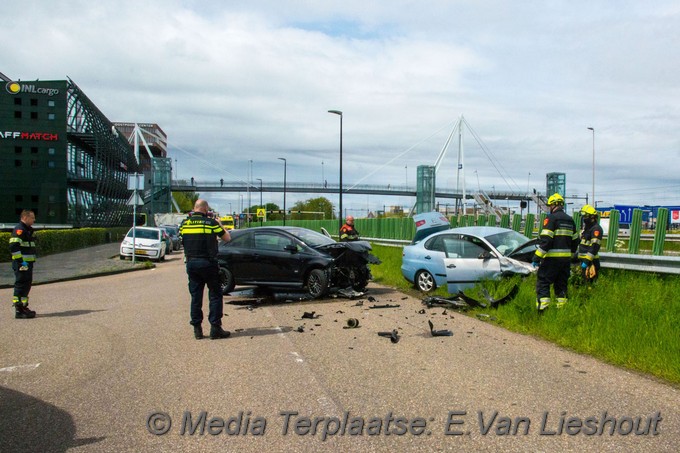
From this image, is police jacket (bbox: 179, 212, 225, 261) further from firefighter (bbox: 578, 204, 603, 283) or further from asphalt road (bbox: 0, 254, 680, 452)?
firefighter (bbox: 578, 204, 603, 283)

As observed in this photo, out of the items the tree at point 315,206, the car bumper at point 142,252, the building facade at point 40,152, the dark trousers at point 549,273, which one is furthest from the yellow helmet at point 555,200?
the tree at point 315,206

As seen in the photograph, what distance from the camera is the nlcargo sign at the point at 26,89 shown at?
1928 inches

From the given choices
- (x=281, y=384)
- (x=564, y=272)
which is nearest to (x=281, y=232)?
(x=564, y=272)

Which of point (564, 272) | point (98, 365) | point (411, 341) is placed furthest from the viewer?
point (564, 272)

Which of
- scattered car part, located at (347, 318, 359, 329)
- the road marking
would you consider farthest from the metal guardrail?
the road marking

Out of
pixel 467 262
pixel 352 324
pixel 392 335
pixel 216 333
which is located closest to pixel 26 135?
pixel 467 262

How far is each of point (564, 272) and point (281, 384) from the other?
16.8ft

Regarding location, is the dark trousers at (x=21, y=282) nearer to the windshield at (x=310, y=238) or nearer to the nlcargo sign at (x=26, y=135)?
the windshield at (x=310, y=238)

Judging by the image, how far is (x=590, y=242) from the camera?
408 inches

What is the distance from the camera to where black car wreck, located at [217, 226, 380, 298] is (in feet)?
42.1

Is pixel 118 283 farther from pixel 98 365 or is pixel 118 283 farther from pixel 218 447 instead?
pixel 218 447

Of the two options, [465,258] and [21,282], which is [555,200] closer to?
[465,258]

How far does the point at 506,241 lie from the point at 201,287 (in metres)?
6.59

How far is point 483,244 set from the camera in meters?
12.0
